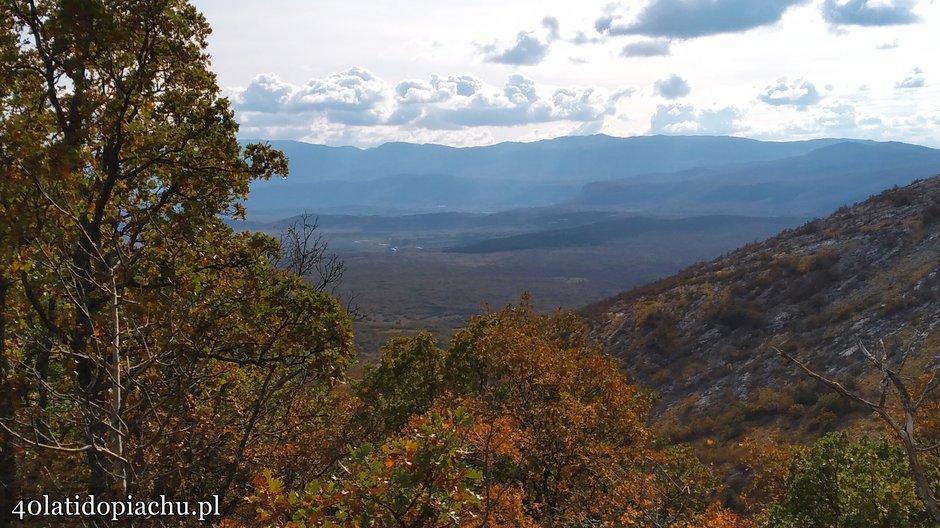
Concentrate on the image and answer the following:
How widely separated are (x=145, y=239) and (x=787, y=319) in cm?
5490

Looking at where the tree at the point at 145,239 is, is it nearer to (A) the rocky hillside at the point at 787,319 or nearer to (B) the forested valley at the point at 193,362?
(B) the forested valley at the point at 193,362

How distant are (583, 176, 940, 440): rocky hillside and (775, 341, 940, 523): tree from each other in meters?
5.86

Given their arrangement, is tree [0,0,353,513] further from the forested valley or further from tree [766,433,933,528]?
tree [766,433,933,528]

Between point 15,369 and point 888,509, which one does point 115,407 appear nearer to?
point 15,369

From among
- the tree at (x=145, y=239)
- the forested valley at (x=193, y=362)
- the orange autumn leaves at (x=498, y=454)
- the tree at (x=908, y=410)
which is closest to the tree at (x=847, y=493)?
the forested valley at (x=193, y=362)

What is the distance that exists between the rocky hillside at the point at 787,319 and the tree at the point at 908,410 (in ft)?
19.2

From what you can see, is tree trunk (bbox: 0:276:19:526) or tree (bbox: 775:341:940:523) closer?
tree (bbox: 775:341:940:523)

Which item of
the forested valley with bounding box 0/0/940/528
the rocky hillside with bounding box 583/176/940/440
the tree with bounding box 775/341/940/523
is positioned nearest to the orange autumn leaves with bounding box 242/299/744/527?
the forested valley with bounding box 0/0/940/528

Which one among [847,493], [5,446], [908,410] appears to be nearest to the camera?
[908,410]

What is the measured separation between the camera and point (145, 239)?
36.2ft

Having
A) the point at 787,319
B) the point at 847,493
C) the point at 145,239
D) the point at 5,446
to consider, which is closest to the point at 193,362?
the point at 145,239

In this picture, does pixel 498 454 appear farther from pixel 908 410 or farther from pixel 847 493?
pixel 908 410

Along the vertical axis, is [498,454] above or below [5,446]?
below

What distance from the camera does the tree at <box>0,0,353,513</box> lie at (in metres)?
9.60
